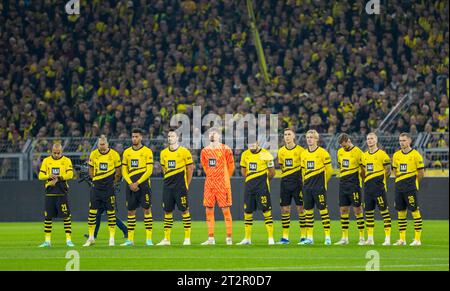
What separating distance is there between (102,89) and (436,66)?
33.6 feet

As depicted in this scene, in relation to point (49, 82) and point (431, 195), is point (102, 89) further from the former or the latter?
point (431, 195)

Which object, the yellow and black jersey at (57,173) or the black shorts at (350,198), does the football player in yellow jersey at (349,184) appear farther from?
the yellow and black jersey at (57,173)

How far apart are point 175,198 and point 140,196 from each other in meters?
0.66

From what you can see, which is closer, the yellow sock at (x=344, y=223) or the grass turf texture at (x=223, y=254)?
the grass turf texture at (x=223, y=254)

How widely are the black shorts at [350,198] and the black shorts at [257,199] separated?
1378 millimetres

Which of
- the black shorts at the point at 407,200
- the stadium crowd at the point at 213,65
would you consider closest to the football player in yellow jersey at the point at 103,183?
the black shorts at the point at 407,200

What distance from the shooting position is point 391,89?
Result: 30.8m

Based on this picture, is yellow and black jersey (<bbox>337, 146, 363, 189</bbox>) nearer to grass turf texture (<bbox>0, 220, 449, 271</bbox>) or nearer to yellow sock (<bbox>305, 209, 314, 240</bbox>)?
yellow sock (<bbox>305, 209, 314, 240</bbox>)

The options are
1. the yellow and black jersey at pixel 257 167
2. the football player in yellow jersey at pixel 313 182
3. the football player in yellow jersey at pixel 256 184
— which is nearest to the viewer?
the football player in yellow jersey at pixel 313 182

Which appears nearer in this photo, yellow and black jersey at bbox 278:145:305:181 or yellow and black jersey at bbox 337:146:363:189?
yellow and black jersey at bbox 337:146:363:189

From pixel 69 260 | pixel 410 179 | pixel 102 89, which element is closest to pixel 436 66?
pixel 102 89

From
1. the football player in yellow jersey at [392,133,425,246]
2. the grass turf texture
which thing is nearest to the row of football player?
the football player in yellow jersey at [392,133,425,246]

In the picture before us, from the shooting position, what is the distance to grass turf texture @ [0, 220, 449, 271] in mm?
15734

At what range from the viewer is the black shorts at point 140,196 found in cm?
1973
